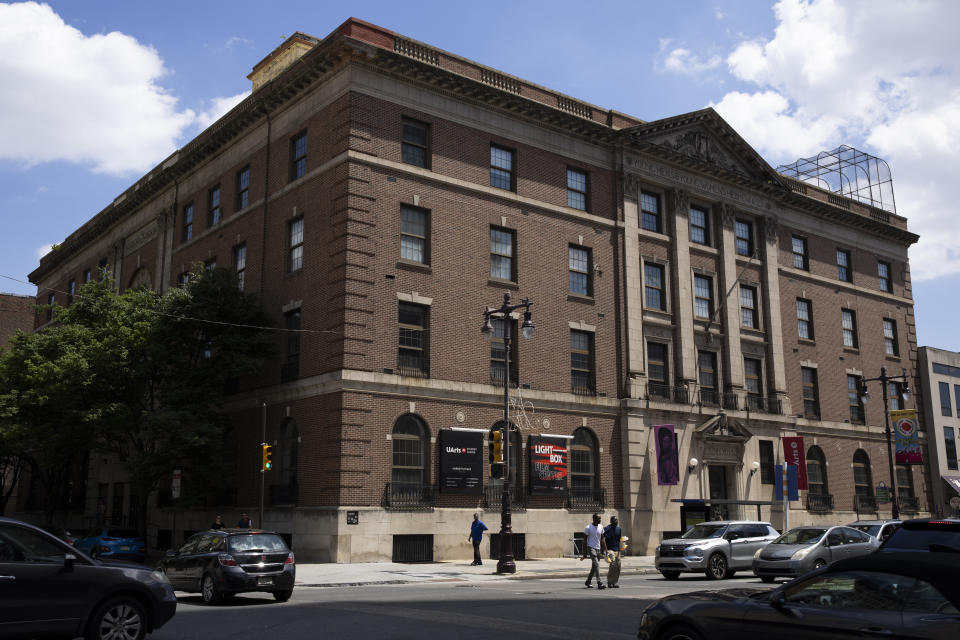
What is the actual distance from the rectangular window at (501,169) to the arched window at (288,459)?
1271cm

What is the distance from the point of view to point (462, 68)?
35062mm

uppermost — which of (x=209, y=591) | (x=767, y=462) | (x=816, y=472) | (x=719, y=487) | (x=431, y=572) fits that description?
(x=767, y=462)

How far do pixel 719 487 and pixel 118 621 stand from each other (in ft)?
111

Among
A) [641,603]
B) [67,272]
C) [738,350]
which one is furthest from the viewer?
[67,272]

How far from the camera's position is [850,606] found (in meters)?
7.53

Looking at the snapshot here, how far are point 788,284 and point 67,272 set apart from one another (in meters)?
47.3

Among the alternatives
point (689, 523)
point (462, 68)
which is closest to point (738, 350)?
point (689, 523)

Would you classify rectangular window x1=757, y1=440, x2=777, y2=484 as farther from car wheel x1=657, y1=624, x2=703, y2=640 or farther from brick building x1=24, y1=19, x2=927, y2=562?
car wheel x1=657, y1=624, x2=703, y2=640

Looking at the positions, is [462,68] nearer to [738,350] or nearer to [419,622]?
[738,350]

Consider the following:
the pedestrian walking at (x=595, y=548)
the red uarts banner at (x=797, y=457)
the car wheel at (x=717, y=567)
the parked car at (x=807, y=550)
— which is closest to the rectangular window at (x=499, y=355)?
the car wheel at (x=717, y=567)

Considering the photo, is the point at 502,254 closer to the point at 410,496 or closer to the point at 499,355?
the point at 499,355

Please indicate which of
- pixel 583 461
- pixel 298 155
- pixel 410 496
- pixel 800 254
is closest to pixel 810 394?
pixel 800 254

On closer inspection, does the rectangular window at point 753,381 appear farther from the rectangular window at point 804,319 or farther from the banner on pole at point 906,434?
the banner on pole at point 906,434

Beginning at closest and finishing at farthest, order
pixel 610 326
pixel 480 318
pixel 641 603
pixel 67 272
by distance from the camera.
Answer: pixel 641 603, pixel 480 318, pixel 610 326, pixel 67 272
